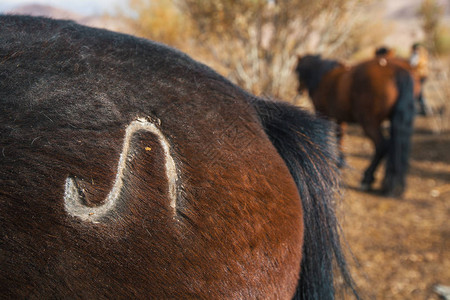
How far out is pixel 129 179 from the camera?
75cm

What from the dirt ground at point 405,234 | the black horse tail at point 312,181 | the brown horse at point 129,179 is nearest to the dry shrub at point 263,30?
the dirt ground at point 405,234

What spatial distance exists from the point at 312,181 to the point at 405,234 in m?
3.24

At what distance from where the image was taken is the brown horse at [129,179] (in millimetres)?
682

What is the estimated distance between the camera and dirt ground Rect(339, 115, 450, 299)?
2820mm

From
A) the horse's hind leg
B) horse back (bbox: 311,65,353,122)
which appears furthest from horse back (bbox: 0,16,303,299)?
horse back (bbox: 311,65,353,122)

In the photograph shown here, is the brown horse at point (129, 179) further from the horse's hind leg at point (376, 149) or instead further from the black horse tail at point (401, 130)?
the horse's hind leg at point (376, 149)

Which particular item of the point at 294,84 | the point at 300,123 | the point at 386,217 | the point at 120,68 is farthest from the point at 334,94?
the point at 120,68

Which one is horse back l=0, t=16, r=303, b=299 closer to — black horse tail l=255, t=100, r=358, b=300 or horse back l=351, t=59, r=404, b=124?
black horse tail l=255, t=100, r=358, b=300

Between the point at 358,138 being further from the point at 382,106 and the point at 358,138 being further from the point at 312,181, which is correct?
the point at 312,181

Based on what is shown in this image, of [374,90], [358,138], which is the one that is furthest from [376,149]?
[358,138]

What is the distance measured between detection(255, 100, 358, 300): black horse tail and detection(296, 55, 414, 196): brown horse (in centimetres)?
375

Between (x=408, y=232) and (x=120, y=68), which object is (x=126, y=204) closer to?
(x=120, y=68)

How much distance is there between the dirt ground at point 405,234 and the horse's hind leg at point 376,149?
0.18 m

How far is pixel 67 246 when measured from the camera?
68 centimetres
